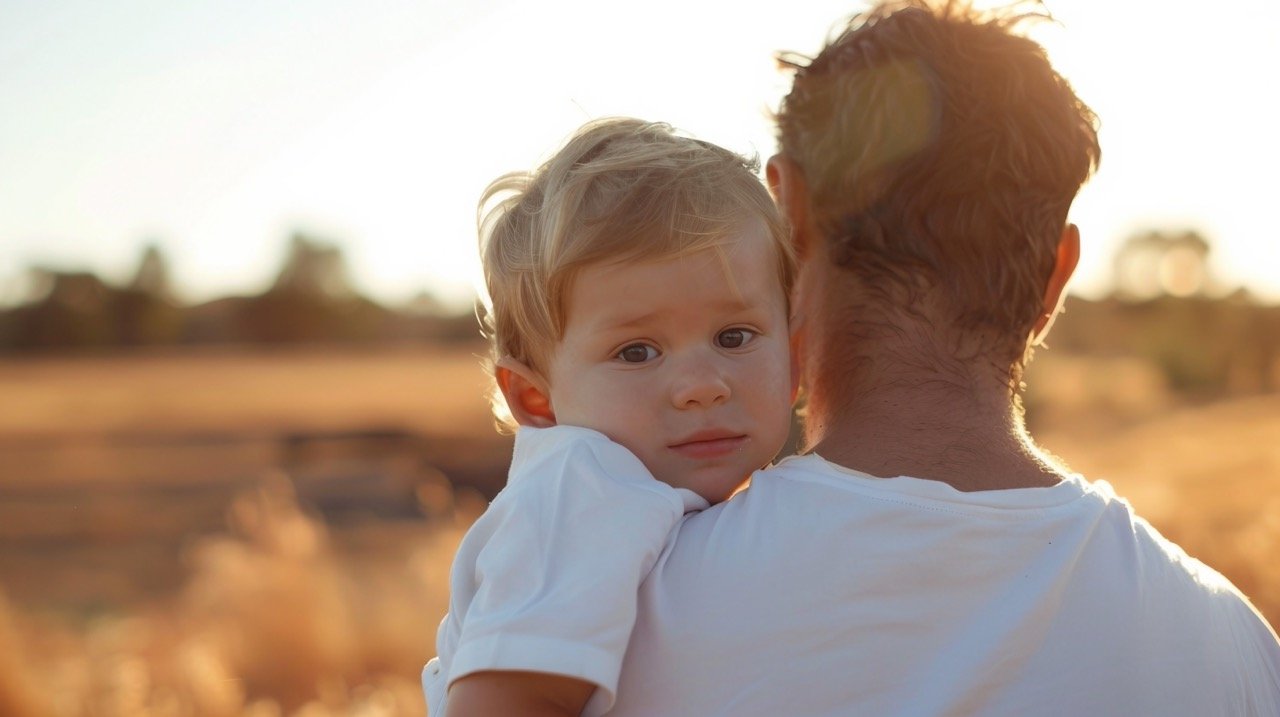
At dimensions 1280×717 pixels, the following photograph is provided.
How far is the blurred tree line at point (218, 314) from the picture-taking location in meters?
48.5

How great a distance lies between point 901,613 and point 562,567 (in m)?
0.49

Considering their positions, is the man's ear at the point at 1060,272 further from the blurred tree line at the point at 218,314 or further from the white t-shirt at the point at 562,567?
the blurred tree line at the point at 218,314

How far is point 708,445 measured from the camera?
2.28 metres

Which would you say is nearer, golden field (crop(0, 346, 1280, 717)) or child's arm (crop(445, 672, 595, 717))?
child's arm (crop(445, 672, 595, 717))

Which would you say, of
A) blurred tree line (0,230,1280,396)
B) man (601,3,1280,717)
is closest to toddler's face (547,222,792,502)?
man (601,3,1280,717)

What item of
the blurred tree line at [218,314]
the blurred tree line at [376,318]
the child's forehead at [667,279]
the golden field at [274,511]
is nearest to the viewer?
the child's forehead at [667,279]

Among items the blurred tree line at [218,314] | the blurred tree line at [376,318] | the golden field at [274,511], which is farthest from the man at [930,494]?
the blurred tree line at [218,314]

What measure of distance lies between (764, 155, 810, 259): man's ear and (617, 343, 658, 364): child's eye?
443mm

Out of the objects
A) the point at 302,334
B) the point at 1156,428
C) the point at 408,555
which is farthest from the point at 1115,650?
the point at 302,334

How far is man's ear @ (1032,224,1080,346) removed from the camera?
2.43 meters

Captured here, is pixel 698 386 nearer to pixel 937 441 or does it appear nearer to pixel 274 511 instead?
pixel 937 441

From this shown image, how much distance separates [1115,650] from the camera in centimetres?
185

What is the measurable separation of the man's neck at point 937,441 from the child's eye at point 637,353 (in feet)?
1.11

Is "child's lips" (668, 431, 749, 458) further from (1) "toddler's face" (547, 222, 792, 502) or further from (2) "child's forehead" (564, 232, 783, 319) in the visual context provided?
(2) "child's forehead" (564, 232, 783, 319)
